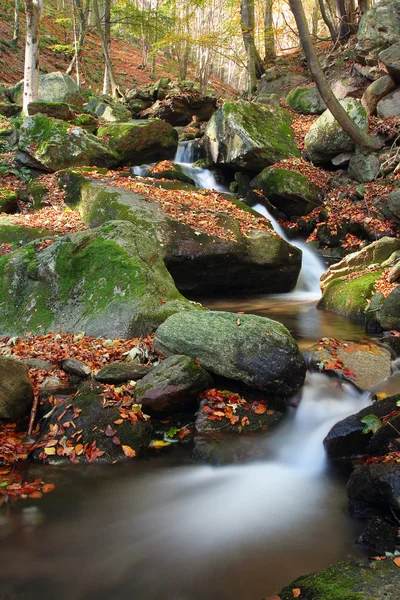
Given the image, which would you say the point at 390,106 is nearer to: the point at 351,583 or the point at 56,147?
the point at 56,147

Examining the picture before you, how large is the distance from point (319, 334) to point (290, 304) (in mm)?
2226

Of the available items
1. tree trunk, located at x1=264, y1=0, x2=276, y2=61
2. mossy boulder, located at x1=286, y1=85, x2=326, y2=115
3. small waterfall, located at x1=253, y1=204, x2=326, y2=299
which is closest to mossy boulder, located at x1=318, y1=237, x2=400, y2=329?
small waterfall, located at x1=253, y1=204, x2=326, y2=299

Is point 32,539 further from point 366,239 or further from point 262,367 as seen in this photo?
point 366,239

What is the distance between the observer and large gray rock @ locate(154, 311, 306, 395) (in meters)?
5.13

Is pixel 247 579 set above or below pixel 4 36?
below

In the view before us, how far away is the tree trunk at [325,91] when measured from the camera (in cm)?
1154

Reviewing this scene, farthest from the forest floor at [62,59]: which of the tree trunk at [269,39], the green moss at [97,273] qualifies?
the green moss at [97,273]

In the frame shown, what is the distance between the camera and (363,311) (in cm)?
877

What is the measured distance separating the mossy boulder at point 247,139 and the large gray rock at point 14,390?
36.5 feet

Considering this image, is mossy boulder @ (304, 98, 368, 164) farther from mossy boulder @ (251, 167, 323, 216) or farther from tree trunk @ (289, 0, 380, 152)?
mossy boulder @ (251, 167, 323, 216)

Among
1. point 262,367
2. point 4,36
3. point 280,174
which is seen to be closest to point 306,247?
point 280,174

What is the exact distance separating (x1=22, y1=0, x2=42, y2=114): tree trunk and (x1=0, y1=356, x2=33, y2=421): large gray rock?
1243 centimetres

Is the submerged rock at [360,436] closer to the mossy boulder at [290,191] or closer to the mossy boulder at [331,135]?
the mossy boulder at [290,191]

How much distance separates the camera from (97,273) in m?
7.00
